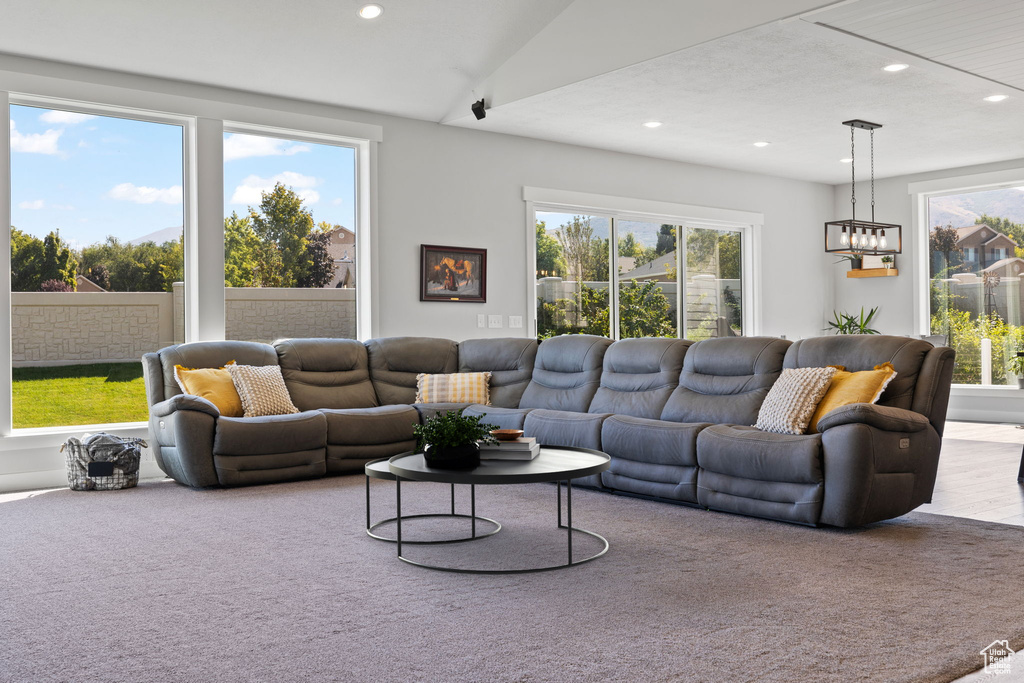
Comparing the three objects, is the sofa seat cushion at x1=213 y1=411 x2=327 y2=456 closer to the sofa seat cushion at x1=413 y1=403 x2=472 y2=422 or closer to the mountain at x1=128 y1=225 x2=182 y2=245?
the sofa seat cushion at x1=413 y1=403 x2=472 y2=422

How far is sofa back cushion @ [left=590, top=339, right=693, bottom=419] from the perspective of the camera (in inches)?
210

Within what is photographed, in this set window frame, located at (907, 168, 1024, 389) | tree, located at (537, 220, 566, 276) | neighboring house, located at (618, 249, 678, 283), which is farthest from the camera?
window frame, located at (907, 168, 1024, 389)

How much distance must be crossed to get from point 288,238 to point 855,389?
173 inches

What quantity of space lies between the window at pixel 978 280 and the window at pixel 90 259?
7.74 m

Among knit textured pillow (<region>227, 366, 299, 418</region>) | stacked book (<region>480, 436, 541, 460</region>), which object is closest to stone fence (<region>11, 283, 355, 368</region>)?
knit textured pillow (<region>227, 366, 299, 418</region>)

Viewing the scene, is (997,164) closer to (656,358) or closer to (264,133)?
(656,358)

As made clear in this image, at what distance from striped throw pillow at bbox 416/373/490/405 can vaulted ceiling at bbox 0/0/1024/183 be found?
2.15 meters

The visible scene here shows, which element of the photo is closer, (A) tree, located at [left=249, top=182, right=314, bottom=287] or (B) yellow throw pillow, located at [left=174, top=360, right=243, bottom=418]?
(B) yellow throw pillow, located at [left=174, top=360, right=243, bottom=418]

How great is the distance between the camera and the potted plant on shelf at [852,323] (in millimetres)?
9988

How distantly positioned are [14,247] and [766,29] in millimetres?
4932

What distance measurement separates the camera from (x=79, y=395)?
5.92 metres

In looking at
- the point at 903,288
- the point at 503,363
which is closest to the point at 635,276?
the point at 503,363

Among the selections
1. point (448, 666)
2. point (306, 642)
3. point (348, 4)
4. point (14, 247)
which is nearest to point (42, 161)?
point (14, 247)

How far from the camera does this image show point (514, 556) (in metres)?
3.53
